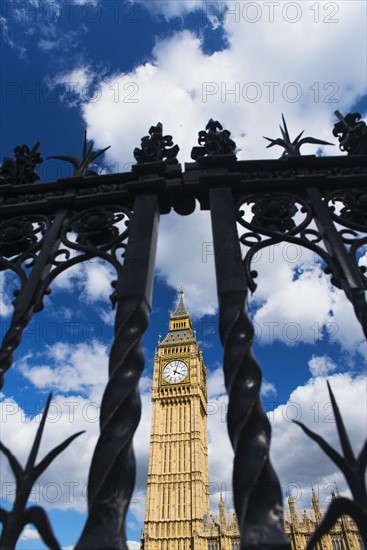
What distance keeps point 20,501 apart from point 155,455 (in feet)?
189

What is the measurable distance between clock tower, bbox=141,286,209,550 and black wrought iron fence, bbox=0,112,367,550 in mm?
53132

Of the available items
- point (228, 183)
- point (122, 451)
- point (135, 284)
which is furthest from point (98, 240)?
point (122, 451)

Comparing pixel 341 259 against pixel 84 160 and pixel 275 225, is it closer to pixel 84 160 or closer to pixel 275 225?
pixel 275 225

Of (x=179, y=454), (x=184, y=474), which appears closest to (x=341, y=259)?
(x=184, y=474)

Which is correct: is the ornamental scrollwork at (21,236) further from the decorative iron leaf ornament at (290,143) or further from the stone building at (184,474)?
the stone building at (184,474)

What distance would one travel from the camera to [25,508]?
1903mm

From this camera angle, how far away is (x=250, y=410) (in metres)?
2.04

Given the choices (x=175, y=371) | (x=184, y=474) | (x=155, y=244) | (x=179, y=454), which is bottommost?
(x=155, y=244)

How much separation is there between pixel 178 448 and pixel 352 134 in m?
57.5

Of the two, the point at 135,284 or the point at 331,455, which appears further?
the point at 135,284

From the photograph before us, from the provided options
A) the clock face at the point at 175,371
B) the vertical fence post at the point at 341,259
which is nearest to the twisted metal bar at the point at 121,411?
the vertical fence post at the point at 341,259

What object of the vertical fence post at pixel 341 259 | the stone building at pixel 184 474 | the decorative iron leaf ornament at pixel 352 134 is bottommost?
the vertical fence post at pixel 341 259

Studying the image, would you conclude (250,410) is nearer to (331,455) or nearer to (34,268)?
(331,455)

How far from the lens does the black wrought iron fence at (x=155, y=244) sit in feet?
6.04
